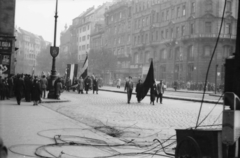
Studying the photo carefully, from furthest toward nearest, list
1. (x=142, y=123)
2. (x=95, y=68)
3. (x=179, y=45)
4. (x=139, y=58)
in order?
1. (x=95, y=68)
2. (x=139, y=58)
3. (x=179, y=45)
4. (x=142, y=123)

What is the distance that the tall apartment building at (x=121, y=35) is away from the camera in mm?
71375

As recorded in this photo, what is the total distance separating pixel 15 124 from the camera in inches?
359

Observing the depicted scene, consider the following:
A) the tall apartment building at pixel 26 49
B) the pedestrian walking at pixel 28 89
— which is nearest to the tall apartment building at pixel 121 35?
the tall apartment building at pixel 26 49

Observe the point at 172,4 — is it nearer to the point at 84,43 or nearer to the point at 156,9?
the point at 156,9

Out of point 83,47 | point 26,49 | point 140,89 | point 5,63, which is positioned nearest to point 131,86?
point 140,89

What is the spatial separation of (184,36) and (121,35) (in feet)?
82.0

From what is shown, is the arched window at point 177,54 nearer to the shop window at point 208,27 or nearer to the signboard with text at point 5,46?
the shop window at point 208,27

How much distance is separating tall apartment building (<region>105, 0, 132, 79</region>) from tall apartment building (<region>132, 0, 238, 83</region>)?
5.20 metres

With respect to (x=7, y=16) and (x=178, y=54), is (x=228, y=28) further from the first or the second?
(x=7, y=16)

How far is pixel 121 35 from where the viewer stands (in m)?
74.5

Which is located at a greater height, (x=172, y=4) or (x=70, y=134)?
(x=172, y=4)

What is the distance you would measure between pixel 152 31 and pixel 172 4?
8040 millimetres

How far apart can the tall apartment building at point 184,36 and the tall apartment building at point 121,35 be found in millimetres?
5204

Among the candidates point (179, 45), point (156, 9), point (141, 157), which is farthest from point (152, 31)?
point (141, 157)
